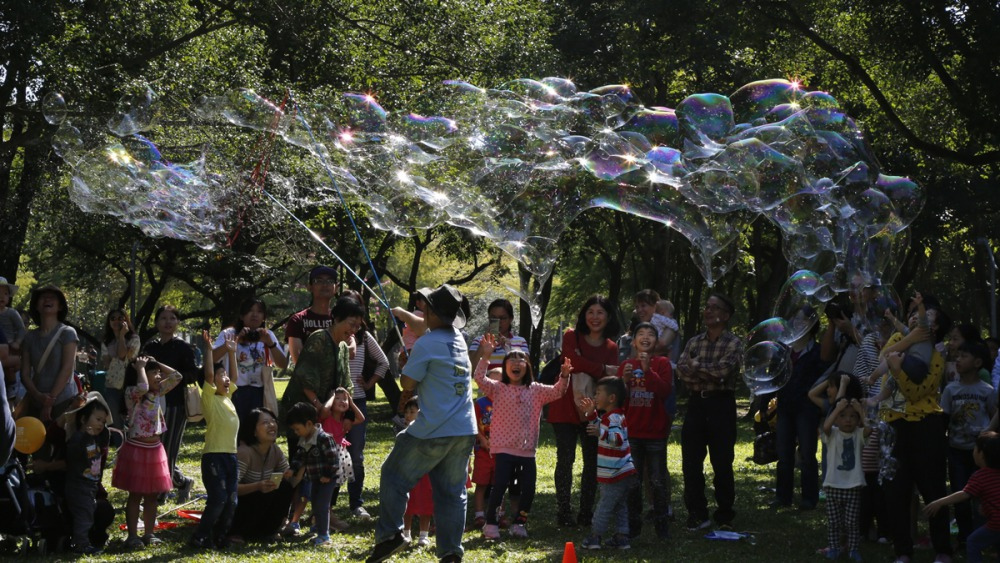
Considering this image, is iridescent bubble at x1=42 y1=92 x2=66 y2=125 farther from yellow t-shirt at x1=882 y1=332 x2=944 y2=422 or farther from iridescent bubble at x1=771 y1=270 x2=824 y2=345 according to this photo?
yellow t-shirt at x1=882 y1=332 x2=944 y2=422

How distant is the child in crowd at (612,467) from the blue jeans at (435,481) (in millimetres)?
1599

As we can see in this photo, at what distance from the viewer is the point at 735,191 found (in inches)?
373

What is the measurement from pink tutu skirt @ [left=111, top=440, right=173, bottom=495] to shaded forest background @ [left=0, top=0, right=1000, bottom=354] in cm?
423

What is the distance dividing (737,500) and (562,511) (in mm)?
2991

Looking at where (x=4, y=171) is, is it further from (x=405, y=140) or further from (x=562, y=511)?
(x=562, y=511)

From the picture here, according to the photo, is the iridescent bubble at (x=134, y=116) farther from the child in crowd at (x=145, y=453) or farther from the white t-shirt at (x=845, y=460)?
the white t-shirt at (x=845, y=460)

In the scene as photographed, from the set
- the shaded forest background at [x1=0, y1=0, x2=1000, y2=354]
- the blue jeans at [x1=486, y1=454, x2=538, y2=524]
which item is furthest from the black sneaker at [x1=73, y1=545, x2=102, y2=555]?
the shaded forest background at [x1=0, y1=0, x2=1000, y2=354]

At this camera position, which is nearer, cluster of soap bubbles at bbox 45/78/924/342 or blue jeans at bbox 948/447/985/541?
blue jeans at bbox 948/447/985/541

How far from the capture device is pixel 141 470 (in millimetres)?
8656

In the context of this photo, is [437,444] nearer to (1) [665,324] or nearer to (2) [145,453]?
(2) [145,453]

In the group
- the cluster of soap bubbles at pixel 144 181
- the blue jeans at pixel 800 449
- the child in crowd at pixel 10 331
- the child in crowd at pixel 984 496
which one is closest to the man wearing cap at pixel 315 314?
the cluster of soap bubbles at pixel 144 181

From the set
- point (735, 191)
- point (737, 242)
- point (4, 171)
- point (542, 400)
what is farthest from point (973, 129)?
point (4, 171)

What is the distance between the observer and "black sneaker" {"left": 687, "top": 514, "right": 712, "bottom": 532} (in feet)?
31.2

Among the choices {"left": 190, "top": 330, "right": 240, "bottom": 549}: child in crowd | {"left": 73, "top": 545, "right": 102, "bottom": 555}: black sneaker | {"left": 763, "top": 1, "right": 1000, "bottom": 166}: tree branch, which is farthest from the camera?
{"left": 763, "top": 1, "right": 1000, "bottom": 166}: tree branch
